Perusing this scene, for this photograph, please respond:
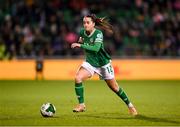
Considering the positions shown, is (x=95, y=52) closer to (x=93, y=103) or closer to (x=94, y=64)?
(x=94, y=64)

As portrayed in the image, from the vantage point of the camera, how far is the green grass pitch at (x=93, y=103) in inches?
435

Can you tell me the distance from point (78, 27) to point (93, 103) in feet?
37.9

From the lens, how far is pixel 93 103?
49.9ft

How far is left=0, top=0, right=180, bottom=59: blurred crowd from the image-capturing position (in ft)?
84.2

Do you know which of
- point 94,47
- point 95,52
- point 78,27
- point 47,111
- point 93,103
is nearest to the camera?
point 47,111

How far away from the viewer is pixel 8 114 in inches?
476

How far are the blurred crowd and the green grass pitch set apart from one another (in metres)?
2.12

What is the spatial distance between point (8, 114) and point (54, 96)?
5399 millimetres

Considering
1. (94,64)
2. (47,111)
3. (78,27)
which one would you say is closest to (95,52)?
(94,64)

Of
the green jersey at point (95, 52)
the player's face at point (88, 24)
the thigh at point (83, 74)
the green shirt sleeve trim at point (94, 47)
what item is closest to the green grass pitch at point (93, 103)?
the thigh at point (83, 74)

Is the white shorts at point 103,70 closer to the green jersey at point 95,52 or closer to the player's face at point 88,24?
the green jersey at point 95,52

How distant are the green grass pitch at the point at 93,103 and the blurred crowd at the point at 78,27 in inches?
83.5

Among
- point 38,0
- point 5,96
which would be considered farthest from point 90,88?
point 38,0

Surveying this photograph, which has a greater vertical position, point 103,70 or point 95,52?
point 95,52
